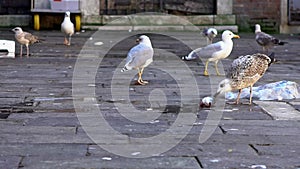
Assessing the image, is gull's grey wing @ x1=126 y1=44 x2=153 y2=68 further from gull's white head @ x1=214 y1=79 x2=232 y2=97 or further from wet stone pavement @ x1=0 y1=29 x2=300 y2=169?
gull's white head @ x1=214 y1=79 x2=232 y2=97

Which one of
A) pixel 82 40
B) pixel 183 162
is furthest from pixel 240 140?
pixel 82 40

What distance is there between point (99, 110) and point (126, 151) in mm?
1553

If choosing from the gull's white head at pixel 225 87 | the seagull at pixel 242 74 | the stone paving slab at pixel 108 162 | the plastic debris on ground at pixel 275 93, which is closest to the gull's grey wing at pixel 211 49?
the plastic debris on ground at pixel 275 93

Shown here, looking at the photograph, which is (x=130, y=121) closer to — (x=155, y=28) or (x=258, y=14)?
(x=155, y=28)

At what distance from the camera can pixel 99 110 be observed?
18.1 feet

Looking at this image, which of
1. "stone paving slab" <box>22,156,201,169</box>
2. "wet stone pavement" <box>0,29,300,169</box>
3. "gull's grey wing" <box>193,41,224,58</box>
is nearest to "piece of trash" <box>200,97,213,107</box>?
"wet stone pavement" <box>0,29,300,169</box>

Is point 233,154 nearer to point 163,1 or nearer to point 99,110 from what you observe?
point 99,110

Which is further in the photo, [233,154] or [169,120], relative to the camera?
[169,120]

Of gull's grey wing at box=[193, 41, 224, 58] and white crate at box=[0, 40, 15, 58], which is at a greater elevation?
gull's grey wing at box=[193, 41, 224, 58]

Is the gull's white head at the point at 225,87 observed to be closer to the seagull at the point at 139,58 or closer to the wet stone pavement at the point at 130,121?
the wet stone pavement at the point at 130,121

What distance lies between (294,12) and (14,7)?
647cm

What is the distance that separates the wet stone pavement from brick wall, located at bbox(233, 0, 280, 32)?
21.0 feet

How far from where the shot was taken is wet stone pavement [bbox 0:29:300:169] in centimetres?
381

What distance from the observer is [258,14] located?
51.4ft
